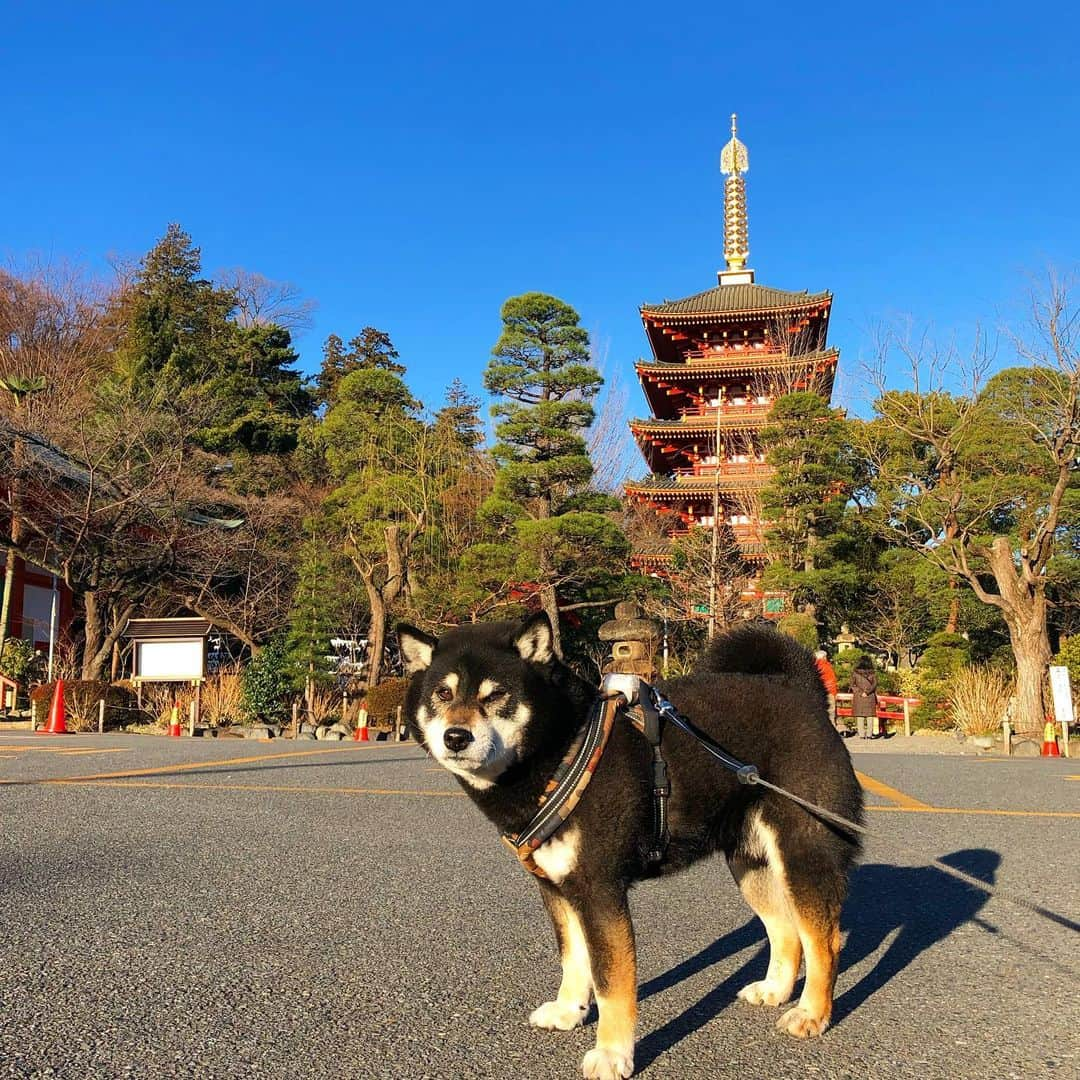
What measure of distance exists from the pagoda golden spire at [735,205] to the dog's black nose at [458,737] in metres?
35.3

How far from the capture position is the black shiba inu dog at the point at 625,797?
7.88ft

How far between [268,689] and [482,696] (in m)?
17.3

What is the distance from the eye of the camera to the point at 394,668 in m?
23.3

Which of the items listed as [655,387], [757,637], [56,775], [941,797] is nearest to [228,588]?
[655,387]

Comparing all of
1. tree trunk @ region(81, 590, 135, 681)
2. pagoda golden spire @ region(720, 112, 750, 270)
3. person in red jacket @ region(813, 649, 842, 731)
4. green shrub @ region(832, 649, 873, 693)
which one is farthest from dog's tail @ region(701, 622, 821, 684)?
pagoda golden spire @ region(720, 112, 750, 270)

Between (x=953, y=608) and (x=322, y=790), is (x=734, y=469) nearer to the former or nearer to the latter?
(x=953, y=608)

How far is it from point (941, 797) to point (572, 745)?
6733 millimetres

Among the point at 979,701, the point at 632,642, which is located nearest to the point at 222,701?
the point at 632,642

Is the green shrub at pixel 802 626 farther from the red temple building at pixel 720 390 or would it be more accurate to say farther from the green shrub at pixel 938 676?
the red temple building at pixel 720 390

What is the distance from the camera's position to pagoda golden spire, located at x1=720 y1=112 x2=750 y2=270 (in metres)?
35.8

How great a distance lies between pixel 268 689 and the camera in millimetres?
18844

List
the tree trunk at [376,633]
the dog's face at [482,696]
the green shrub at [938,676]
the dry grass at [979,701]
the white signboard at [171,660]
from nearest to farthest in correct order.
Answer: the dog's face at [482,696] < the white signboard at [171,660] < the dry grass at [979,701] < the green shrub at [938,676] < the tree trunk at [376,633]

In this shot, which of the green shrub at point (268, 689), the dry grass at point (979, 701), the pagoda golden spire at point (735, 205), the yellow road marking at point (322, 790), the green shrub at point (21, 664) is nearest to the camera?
the yellow road marking at point (322, 790)

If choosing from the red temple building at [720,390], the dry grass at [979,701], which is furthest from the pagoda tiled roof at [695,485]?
the dry grass at [979,701]
